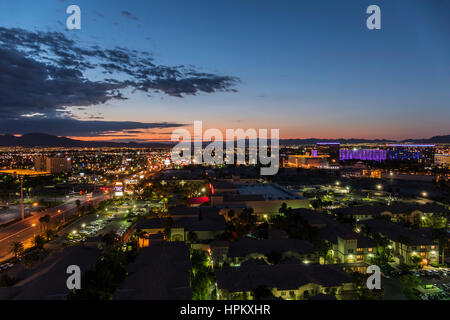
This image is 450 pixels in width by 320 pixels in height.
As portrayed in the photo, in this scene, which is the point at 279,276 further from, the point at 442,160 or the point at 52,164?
the point at 442,160

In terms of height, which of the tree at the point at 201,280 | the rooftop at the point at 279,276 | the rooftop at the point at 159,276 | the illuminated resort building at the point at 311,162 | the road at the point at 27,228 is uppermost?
the illuminated resort building at the point at 311,162

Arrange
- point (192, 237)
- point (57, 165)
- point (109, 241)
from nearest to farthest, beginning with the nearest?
point (109, 241) < point (192, 237) < point (57, 165)

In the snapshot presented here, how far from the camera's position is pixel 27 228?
20.6 m

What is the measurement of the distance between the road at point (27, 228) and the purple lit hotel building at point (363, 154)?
86663mm

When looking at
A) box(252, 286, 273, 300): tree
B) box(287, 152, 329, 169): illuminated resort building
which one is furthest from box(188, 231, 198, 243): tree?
box(287, 152, 329, 169): illuminated resort building

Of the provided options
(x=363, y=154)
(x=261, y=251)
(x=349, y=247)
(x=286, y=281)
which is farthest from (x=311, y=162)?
(x=286, y=281)

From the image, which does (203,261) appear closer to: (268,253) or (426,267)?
(268,253)

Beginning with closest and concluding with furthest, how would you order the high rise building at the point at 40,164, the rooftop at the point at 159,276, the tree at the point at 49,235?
1. the rooftop at the point at 159,276
2. the tree at the point at 49,235
3. the high rise building at the point at 40,164

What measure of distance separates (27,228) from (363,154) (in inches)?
3847

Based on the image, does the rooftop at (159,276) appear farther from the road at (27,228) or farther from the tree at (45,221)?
the tree at (45,221)

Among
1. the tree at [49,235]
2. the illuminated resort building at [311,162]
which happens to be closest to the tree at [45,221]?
the tree at [49,235]

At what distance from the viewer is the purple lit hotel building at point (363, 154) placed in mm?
92875

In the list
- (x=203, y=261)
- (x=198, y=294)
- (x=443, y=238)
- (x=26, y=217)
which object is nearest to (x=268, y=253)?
(x=203, y=261)
